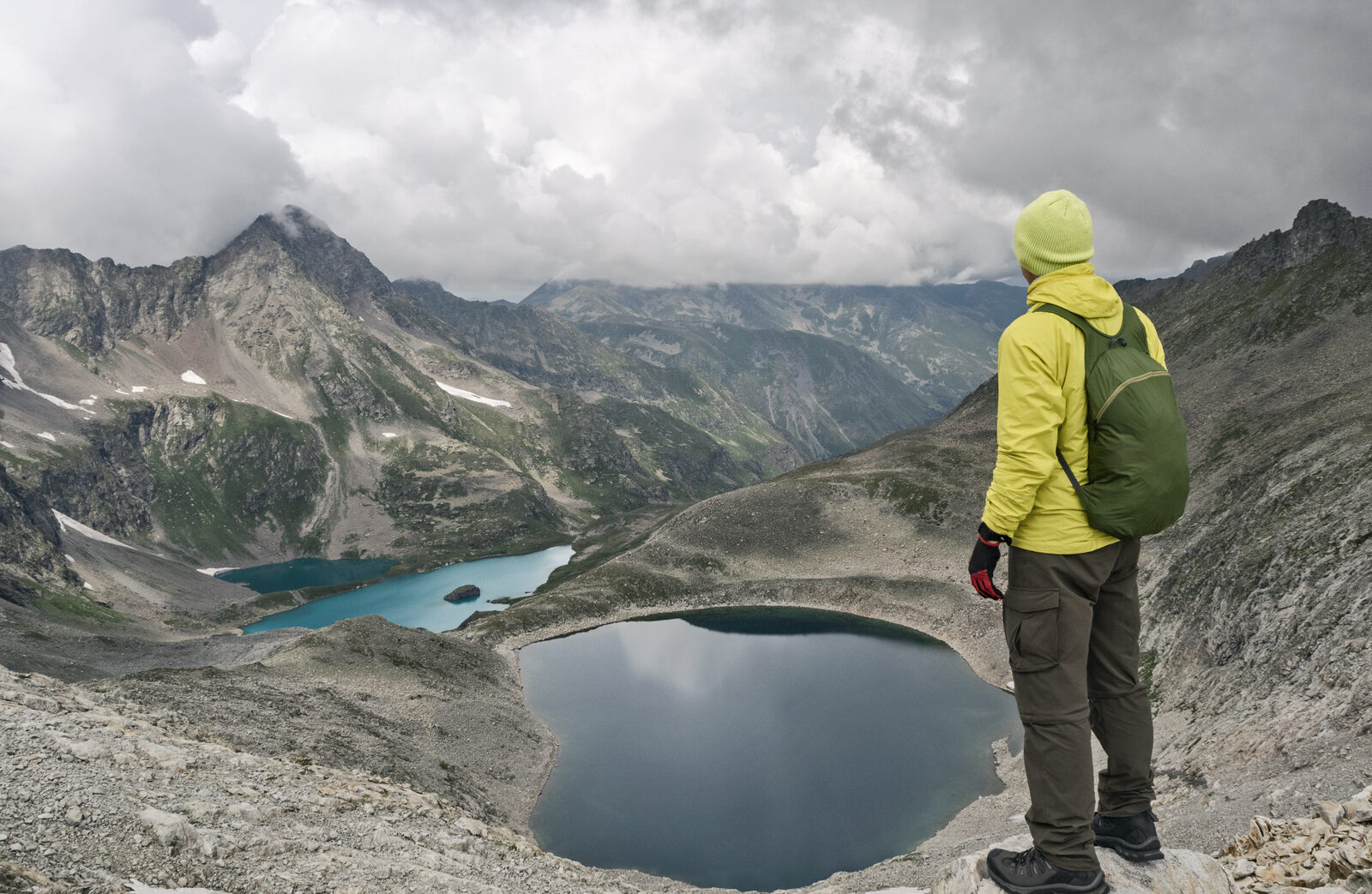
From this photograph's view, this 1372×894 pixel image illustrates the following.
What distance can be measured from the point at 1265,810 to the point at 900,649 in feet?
222

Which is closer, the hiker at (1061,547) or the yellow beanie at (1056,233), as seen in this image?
the hiker at (1061,547)

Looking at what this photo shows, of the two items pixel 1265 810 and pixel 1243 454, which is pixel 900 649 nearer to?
pixel 1243 454

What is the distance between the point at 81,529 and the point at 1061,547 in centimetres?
23815

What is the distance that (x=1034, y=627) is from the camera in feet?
21.1

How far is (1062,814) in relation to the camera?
663 centimetres

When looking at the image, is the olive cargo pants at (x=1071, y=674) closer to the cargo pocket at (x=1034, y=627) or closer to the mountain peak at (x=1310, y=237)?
the cargo pocket at (x=1034, y=627)

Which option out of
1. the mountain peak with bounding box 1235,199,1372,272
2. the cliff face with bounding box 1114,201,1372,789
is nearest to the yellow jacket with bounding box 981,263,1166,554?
the cliff face with bounding box 1114,201,1372,789

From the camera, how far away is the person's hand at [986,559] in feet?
21.7

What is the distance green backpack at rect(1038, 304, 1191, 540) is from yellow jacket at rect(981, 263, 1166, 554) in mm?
95

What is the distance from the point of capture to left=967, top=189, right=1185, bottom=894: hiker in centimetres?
628

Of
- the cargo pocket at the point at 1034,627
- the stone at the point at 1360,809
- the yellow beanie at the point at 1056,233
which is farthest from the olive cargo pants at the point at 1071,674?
the stone at the point at 1360,809

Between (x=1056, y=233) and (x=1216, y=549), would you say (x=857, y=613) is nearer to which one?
(x=1216, y=549)

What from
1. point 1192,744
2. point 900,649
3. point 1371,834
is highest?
point 1371,834

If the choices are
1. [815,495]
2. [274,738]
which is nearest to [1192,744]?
[274,738]
